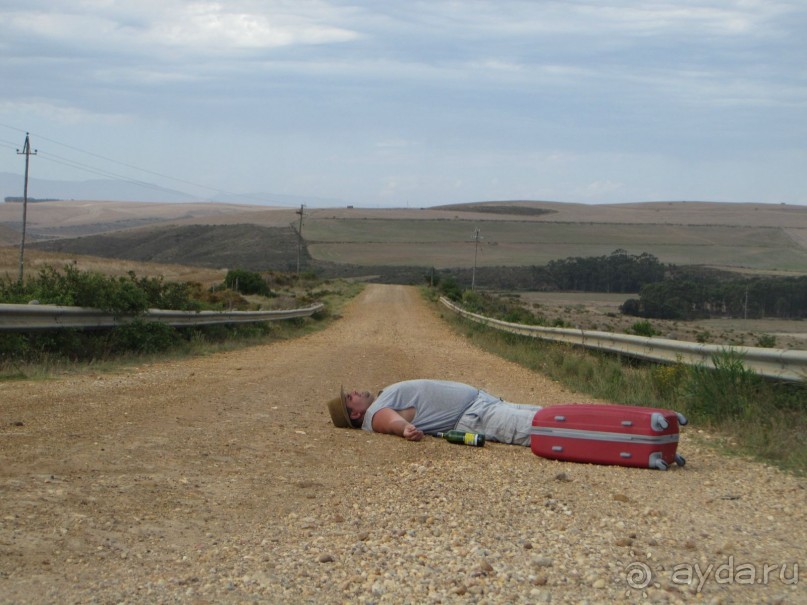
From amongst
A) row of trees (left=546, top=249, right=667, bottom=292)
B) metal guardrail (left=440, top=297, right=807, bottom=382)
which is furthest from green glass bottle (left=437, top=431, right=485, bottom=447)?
row of trees (left=546, top=249, right=667, bottom=292)

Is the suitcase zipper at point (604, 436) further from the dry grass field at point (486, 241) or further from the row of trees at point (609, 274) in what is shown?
the row of trees at point (609, 274)

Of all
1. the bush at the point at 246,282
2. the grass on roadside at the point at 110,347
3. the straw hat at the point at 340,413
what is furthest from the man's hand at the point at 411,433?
the bush at the point at 246,282

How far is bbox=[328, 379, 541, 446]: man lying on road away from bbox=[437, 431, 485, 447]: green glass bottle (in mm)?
185

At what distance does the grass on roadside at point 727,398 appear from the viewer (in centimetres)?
696

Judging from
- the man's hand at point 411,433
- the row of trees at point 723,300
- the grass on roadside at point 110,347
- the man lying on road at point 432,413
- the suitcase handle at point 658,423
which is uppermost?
the row of trees at point 723,300

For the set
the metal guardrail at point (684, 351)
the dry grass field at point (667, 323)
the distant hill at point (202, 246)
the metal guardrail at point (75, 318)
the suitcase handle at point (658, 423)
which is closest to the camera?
the suitcase handle at point (658, 423)

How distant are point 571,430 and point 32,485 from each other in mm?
3650

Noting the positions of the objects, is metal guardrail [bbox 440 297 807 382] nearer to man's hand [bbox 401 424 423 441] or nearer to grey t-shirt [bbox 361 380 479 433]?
grey t-shirt [bbox 361 380 479 433]

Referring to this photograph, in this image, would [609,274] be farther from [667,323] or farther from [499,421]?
[499,421]

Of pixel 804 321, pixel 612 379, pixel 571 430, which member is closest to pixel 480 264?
pixel 804 321

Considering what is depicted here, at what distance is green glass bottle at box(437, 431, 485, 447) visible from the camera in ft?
23.0

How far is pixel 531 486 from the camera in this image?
18.3 ft

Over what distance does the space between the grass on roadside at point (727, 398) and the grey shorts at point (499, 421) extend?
1687mm

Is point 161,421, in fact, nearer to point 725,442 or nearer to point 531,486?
point 531,486
